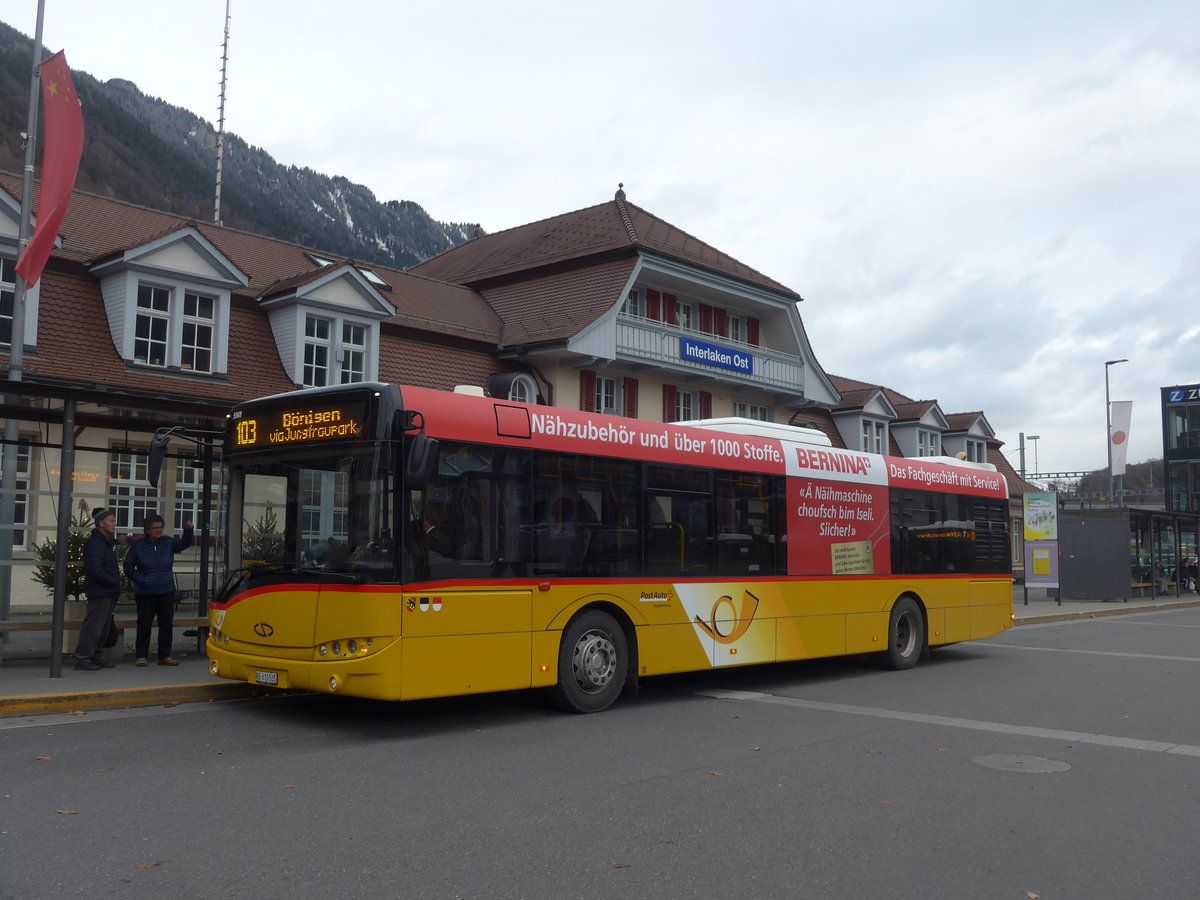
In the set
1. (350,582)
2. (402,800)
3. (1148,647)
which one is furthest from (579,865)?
(1148,647)

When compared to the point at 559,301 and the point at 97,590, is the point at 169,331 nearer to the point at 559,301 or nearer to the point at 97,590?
the point at 97,590

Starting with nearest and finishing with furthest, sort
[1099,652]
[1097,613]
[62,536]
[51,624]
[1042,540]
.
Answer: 1. [62,536]
2. [51,624]
3. [1099,652]
4. [1097,613]
5. [1042,540]

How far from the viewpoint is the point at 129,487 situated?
1448 centimetres

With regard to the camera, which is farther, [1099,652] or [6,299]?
[6,299]

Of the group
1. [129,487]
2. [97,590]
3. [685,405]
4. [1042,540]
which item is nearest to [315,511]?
[97,590]

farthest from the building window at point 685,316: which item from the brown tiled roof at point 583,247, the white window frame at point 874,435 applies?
the white window frame at point 874,435

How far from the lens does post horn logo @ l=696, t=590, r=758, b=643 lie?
450 inches

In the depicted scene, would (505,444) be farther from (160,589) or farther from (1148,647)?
(1148,647)

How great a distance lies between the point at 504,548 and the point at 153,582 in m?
5.48

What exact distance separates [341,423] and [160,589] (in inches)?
200

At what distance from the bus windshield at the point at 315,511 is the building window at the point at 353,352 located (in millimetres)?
12677

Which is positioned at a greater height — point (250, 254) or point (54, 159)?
point (250, 254)

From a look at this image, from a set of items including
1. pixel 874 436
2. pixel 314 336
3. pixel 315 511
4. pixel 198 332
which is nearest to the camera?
pixel 315 511

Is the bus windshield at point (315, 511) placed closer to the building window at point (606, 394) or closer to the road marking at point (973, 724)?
the road marking at point (973, 724)
